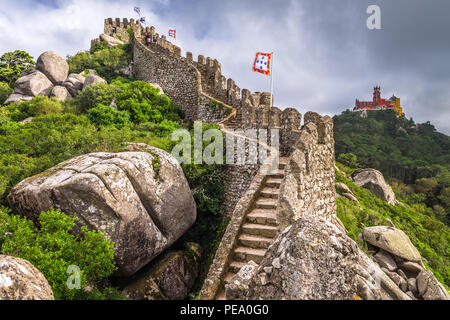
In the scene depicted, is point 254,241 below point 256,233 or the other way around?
below

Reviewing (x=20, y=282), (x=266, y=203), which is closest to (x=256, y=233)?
(x=266, y=203)

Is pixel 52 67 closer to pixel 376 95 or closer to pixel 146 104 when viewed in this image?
pixel 146 104

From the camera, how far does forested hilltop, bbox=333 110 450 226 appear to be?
26.8m

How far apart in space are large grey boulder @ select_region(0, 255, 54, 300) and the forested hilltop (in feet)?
93.9

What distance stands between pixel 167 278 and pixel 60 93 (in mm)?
19274

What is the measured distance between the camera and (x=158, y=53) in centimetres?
2342

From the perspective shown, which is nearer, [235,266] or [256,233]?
[235,266]

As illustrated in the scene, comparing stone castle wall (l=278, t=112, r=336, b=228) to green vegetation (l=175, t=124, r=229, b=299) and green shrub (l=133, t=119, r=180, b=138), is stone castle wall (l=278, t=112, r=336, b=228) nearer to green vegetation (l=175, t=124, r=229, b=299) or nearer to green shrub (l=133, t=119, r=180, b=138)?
green vegetation (l=175, t=124, r=229, b=299)

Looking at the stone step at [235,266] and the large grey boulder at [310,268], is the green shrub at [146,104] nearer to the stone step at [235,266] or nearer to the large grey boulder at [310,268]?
the stone step at [235,266]

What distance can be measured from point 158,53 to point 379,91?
1922 inches

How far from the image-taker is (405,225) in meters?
14.0

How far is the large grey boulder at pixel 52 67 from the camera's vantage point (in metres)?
22.4

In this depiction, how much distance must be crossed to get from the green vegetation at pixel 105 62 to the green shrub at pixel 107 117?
12.3m

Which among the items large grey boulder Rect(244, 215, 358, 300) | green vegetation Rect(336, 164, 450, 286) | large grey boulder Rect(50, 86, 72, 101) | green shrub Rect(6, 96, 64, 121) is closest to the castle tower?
green vegetation Rect(336, 164, 450, 286)
